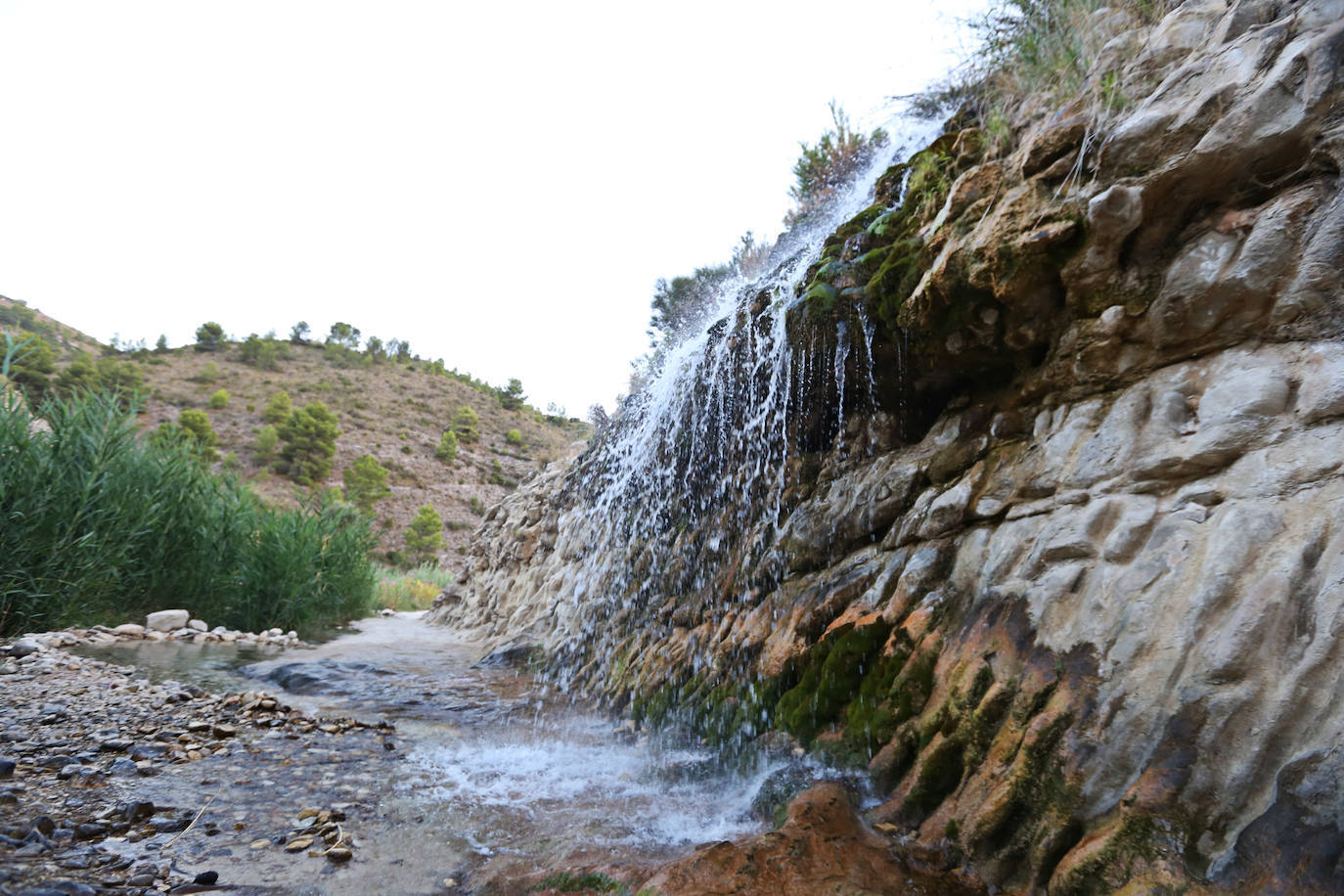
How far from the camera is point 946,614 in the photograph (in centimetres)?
275

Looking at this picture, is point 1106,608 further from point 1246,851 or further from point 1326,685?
point 1246,851

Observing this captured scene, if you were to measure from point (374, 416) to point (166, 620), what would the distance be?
38.3m

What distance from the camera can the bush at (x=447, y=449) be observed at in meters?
39.8

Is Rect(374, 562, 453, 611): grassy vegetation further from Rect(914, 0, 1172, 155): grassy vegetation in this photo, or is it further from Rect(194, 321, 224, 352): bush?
Rect(194, 321, 224, 352): bush

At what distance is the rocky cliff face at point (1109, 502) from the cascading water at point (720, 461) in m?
0.21

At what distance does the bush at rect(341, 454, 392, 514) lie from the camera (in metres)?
29.7

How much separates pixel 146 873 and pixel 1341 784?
327 cm

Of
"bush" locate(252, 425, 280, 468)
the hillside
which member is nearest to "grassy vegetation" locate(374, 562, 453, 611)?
the hillside

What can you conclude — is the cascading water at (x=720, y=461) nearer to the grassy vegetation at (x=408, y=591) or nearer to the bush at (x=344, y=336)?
the grassy vegetation at (x=408, y=591)

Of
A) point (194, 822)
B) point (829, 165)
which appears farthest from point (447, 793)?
point (829, 165)

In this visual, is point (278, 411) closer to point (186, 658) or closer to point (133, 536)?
point (133, 536)

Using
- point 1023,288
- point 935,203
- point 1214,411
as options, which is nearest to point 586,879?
point 1214,411

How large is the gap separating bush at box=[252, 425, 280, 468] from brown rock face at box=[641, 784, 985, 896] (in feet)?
125

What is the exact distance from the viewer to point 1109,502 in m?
2.26
